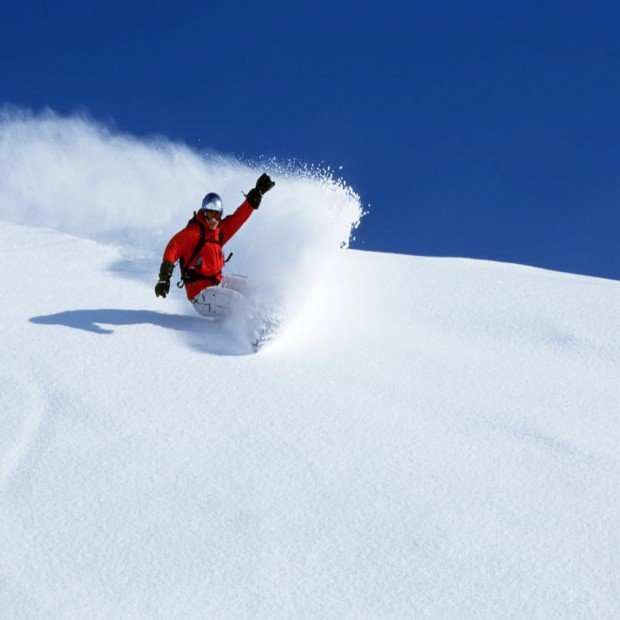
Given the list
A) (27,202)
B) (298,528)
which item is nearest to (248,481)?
(298,528)

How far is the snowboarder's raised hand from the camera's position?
729 cm

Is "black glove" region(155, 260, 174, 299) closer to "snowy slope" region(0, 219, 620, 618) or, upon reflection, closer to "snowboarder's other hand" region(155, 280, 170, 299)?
"snowboarder's other hand" region(155, 280, 170, 299)

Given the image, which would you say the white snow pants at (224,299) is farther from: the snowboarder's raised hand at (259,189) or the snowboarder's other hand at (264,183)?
the snowboarder's other hand at (264,183)

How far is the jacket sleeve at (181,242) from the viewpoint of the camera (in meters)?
6.92

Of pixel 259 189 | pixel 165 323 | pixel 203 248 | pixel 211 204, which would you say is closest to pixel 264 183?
pixel 259 189

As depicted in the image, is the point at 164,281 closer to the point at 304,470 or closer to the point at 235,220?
the point at 235,220

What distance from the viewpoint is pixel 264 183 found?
7328mm

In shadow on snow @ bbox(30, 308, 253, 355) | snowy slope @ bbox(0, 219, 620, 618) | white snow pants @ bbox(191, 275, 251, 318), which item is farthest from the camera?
white snow pants @ bbox(191, 275, 251, 318)

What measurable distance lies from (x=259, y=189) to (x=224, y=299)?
111 centimetres

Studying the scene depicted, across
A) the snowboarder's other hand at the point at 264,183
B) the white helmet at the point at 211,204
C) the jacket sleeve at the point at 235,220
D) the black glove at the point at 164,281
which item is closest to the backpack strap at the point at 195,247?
the white helmet at the point at 211,204

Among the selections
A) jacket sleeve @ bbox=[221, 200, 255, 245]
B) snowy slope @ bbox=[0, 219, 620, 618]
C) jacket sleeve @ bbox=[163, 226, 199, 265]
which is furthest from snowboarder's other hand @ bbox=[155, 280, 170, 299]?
jacket sleeve @ bbox=[221, 200, 255, 245]

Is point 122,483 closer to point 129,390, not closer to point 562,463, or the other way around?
point 129,390

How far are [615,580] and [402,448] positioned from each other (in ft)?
4.46

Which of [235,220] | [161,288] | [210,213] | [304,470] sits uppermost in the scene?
[235,220]
